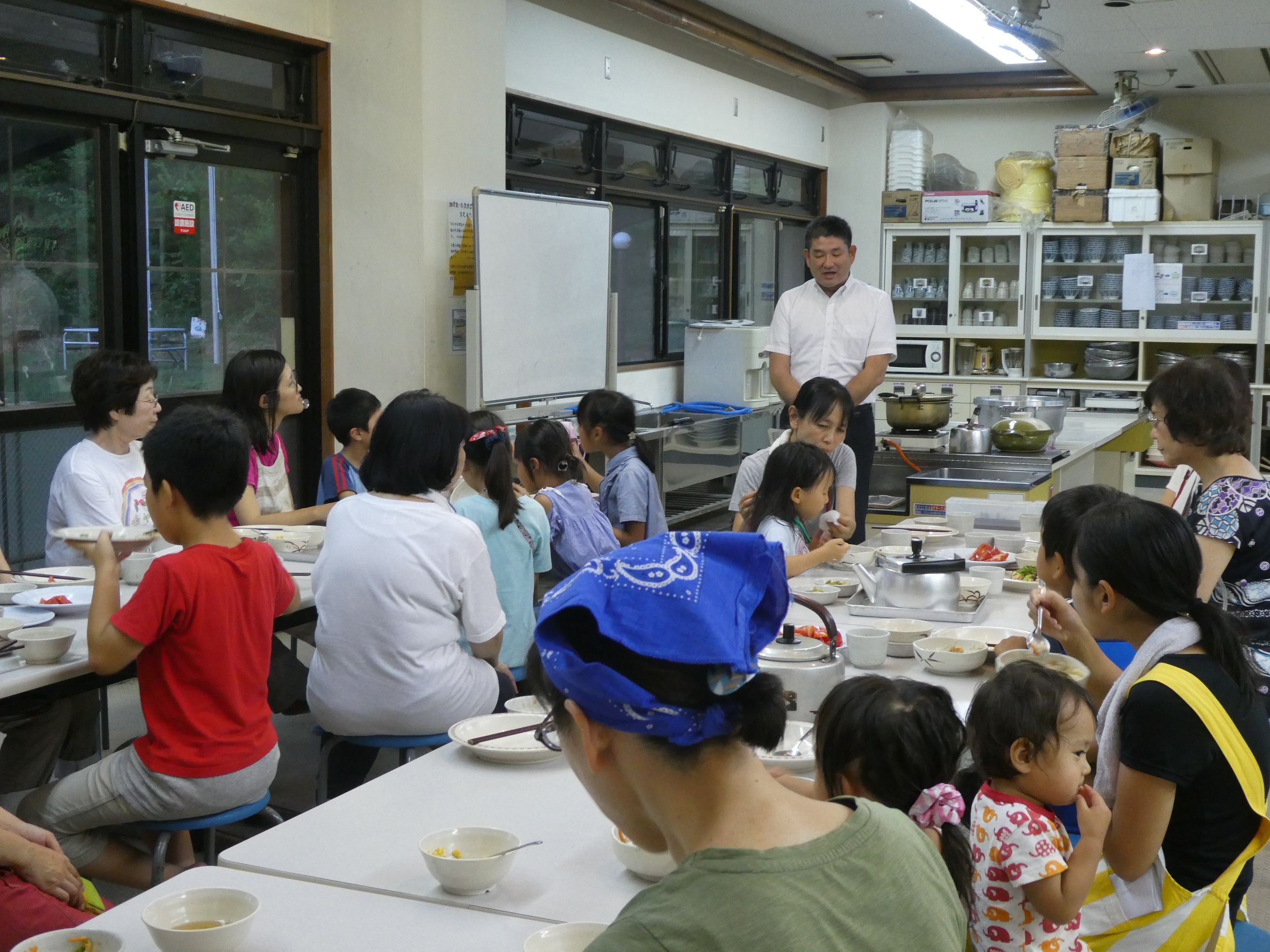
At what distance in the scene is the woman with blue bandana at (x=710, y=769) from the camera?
3.01ft

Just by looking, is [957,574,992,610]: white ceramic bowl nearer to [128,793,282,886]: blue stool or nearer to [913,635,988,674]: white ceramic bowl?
[913,635,988,674]: white ceramic bowl

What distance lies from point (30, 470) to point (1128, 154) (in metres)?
7.49

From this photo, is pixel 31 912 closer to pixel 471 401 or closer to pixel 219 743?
pixel 219 743

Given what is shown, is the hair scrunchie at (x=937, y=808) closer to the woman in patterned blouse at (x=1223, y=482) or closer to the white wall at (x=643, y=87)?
the woman in patterned blouse at (x=1223, y=482)

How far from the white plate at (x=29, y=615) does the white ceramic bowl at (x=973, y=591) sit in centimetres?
200

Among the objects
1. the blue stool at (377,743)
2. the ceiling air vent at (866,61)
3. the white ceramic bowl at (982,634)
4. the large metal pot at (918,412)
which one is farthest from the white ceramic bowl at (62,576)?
the ceiling air vent at (866,61)

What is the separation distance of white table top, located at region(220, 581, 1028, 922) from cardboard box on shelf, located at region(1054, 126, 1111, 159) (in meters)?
8.14

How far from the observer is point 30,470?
4281mm

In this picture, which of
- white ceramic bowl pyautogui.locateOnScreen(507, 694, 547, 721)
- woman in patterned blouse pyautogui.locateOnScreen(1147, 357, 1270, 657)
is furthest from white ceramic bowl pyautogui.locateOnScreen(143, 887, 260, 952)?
woman in patterned blouse pyautogui.locateOnScreen(1147, 357, 1270, 657)

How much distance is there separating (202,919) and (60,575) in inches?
78.7

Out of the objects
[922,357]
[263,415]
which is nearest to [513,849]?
[263,415]

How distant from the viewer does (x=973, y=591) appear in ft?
9.98

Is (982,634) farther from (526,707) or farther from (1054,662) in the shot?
(526,707)

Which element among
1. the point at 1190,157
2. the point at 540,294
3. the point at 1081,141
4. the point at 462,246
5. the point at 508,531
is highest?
the point at 1081,141
